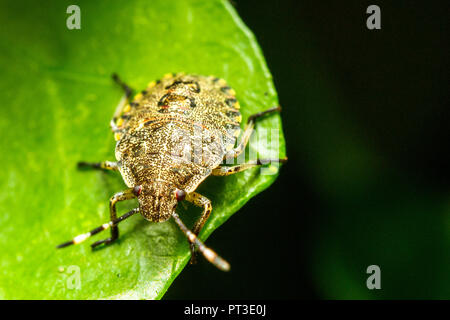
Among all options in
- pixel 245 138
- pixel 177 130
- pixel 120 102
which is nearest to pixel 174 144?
pixel 177 130

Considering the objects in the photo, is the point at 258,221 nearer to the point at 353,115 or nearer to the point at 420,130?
the point at 353,115

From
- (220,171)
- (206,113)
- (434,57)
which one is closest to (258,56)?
(206,113)

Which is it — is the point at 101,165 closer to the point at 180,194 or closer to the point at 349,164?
the point at 180,194

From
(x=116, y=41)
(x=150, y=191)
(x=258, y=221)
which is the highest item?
(x=116, y=41)

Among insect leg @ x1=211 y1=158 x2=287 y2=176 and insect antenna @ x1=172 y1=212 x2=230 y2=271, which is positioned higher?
insect leg @ x1=211 y1=158 x2=287 y2=176

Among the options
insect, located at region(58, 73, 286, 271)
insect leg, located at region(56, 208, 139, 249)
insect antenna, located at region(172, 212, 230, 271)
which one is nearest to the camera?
insect antenna, located at region(172, 212, 230, 271)

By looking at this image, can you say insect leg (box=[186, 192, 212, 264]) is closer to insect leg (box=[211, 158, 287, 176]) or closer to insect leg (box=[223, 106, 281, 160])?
insect leg (box=[211, 158, 287, 176])

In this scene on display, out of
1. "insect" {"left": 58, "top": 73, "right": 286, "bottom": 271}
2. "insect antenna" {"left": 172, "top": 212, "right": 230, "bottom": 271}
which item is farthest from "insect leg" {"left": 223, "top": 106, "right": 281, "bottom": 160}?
"insect antenna" {"left": 172, "top": 212, "right": 230, "bottom": 271}
